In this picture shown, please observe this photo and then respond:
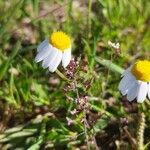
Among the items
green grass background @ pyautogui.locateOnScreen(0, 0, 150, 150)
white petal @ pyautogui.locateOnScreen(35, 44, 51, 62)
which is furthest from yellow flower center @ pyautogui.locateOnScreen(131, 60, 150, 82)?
white petal @ pyautogui.locateOnScreen(35, 44, 51, 62)

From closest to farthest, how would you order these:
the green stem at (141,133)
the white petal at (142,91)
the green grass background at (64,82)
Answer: the white petal at (142,91)
the green stem at (141,133)
the green grass background at (64,82)

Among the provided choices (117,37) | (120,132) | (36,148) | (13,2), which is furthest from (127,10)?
(36,148)

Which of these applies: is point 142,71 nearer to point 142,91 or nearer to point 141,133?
point 142,91

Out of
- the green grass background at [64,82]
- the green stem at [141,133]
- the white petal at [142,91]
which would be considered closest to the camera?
the white petal at [142,91]

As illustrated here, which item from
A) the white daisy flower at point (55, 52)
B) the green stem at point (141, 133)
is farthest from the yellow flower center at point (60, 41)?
the green stem at point (141, 133)

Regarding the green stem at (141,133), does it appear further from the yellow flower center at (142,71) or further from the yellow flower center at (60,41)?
the yellow flower center at (60,41)

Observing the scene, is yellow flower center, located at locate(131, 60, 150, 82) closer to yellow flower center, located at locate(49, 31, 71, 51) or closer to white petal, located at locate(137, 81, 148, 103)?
white petal, located at locate(137, 81, 148, 103)
